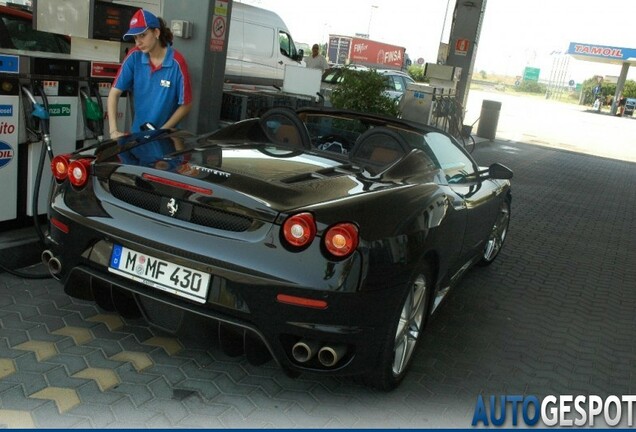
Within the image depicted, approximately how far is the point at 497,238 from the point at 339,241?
3.71 metres

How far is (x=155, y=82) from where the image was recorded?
496 cm

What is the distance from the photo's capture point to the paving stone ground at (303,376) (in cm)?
294

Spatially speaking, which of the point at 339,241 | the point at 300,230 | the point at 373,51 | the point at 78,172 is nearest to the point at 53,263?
the point at 78,172

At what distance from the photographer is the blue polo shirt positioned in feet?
16.1

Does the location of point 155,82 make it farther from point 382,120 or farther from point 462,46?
point 462,46

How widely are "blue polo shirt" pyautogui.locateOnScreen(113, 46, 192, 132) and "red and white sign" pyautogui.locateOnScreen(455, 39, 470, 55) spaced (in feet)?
42.8

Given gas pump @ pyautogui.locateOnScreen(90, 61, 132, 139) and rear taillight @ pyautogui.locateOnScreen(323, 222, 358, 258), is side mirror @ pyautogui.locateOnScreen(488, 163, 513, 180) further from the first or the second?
gas pump @ pyautogui.locateOnScreen(90, 61, 132, 139)

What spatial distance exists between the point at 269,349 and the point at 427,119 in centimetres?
1036

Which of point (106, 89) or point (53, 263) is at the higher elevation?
point (106, 89)

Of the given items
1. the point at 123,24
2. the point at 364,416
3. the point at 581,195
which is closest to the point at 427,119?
the point at 581,195

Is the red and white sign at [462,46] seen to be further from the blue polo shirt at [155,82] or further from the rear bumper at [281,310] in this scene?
the rear bumper at [281,310]

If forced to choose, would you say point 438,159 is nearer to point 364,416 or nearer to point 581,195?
point 364,416

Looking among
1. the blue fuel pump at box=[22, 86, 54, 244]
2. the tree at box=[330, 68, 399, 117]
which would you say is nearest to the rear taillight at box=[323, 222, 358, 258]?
the blue fuel pump at box=[22, 86, 54, 244]

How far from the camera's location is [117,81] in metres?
4.91
